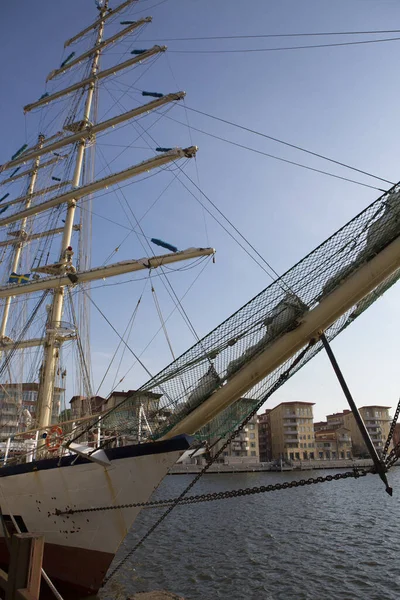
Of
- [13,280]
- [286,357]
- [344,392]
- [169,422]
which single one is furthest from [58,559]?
[13,280]

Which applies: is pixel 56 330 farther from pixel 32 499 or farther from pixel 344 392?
pixel 344 392

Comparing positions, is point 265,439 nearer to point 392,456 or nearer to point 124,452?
point 124,452

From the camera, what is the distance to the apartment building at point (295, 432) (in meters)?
87.7

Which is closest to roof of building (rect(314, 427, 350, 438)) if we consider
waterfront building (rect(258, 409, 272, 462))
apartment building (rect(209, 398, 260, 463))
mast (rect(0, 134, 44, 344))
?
waterfront building (rect(258, 409, 272, 462))

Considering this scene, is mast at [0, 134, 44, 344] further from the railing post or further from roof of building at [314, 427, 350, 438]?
roof of building at [314, 427, 350, 438]

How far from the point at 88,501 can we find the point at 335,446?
97392 mm

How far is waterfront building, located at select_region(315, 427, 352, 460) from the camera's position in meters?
93.2

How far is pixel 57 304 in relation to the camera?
1973cm

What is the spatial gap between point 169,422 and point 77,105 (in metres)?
24.1

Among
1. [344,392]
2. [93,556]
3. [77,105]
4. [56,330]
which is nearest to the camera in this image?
[344,392]

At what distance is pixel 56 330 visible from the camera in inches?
721

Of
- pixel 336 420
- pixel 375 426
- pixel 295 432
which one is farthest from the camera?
pixel 336 420

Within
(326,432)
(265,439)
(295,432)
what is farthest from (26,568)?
(326,432)

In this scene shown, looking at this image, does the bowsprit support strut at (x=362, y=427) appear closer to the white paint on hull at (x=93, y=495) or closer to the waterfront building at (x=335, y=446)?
the white paint on hull at (x=93, y=495)
